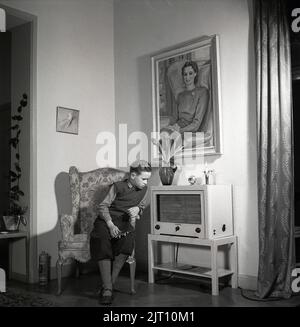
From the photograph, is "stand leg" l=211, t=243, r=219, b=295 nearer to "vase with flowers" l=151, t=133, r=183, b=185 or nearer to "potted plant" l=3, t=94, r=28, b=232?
"vase with flowers" l=151, t=133, r=183, b=185

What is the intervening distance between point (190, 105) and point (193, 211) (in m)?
1.05

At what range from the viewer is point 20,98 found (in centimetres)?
388

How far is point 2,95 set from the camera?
202 inches

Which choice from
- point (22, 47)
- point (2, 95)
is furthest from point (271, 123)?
point (2, 95)

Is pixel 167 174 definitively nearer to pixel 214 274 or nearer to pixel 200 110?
pixel 200 110

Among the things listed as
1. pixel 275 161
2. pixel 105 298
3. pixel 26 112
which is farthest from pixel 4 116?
pixel 275 161

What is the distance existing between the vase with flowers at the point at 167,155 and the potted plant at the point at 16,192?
133 cm

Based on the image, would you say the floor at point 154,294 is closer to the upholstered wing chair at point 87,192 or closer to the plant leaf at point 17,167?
the upholstered wing chair at point 87,192

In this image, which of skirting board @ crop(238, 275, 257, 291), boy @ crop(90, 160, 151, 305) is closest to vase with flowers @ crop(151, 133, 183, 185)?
boy @ crop(90, 160, 151, 305)

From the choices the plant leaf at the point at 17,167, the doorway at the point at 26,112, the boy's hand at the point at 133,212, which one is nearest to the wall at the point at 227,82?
the boy's hand at the point at 133,212

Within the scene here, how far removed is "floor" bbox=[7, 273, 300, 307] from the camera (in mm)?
2900

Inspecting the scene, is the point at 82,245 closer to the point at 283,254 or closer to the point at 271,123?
the point at 283,254

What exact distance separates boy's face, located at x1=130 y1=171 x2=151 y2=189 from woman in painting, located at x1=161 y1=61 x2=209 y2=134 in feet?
2.60
